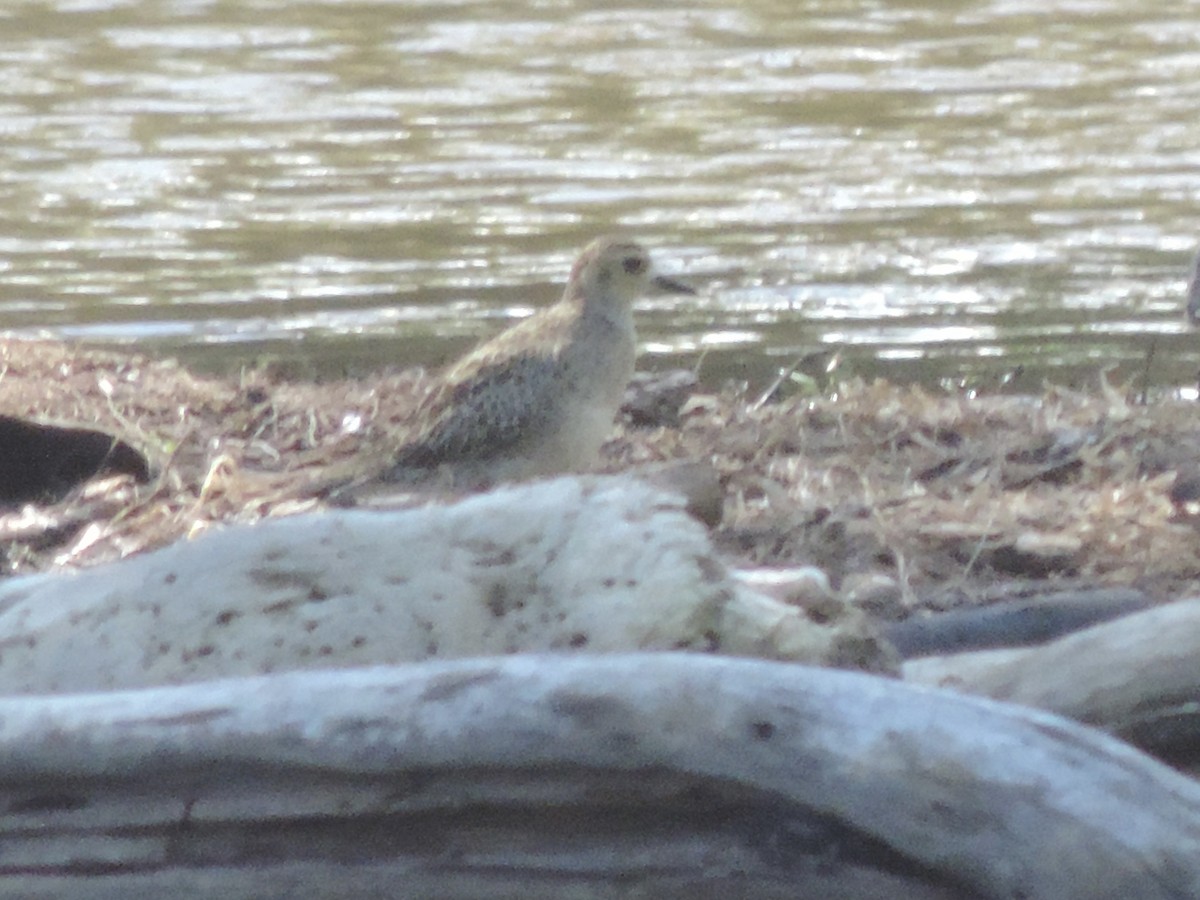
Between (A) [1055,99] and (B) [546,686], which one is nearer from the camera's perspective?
(B) [546,686]

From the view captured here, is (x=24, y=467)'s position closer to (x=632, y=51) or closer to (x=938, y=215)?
(x=938, y=215)

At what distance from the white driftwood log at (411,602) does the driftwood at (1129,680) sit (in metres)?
0.33

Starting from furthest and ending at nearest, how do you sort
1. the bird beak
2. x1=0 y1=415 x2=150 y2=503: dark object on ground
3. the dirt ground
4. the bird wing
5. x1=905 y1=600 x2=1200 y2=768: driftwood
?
1. the bird beak
2. x1=0 y1=415 x2=150 y2=503: dark object on ground
3. the bird wing
4. the dirt ground
5. x1=905 y1=600 x2=1200 y2=768: driftwood

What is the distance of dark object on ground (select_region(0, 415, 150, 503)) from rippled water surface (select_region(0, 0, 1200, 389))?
1.96 m

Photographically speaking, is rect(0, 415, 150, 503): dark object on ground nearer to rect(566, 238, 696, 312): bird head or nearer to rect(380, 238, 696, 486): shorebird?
rect(380, 238, 696, 486): shorebird

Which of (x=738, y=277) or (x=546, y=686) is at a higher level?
(x=546, y=686)

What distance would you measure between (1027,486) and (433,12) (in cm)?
1163

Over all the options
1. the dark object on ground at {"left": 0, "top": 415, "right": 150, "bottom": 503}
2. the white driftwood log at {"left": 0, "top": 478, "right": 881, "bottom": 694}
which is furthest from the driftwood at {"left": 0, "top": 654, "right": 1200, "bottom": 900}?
the dark object on ground at {"left": 0, "top": 415, "right": 150, "bottom": 503}

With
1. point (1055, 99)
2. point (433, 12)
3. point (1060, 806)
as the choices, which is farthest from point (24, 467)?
point (433, 12)

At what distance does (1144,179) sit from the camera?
12.4 meters

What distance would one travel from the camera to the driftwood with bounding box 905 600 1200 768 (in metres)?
4.28

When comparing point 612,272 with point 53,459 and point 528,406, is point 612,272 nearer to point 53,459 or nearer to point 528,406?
point 528,406

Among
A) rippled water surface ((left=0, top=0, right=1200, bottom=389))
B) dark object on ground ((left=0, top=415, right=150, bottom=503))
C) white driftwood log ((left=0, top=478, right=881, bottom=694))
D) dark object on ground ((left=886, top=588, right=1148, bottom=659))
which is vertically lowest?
rippled water surface ((left=0, top=0, right=1200, bottom=389))

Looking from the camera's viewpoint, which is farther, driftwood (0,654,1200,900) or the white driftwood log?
the white driftwood log
